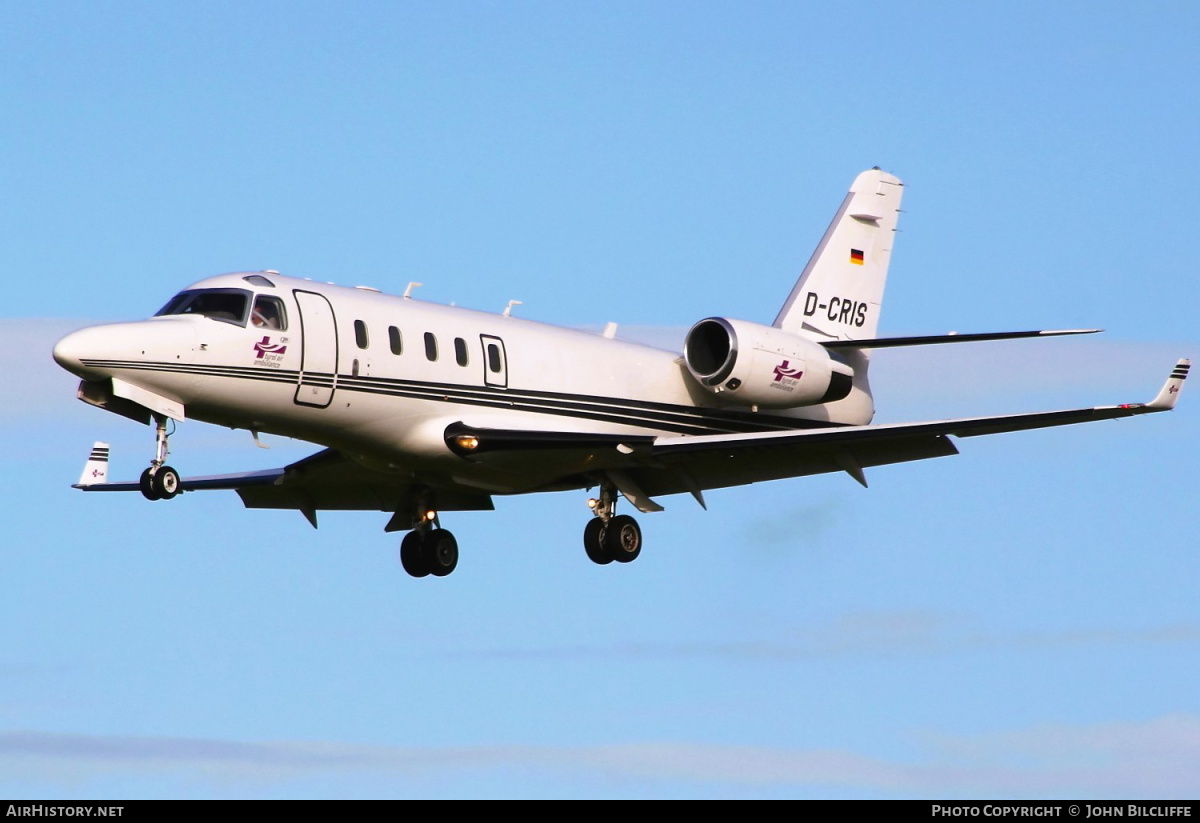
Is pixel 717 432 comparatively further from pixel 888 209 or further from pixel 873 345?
pixel 888 209

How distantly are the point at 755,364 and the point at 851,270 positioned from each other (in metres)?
4.89

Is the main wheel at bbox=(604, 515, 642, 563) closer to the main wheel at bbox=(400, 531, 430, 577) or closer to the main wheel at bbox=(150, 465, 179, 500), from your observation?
the main wheel at bbox=(400, 531, 430, 577)

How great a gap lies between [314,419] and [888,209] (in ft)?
42.8

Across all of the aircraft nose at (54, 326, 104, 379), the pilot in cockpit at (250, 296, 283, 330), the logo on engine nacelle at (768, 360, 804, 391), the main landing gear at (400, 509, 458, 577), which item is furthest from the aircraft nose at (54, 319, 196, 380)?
the logo on engine nacelle at (768, 360, 804, 391)

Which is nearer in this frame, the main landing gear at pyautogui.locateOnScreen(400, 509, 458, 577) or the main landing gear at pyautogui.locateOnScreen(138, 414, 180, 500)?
the main landing gear at pyautogui.locateOnScreen(138, 414, 180, 500)

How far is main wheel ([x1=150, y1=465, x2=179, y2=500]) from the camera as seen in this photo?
77.9 ft

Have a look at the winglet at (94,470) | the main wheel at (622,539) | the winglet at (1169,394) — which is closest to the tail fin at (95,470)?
the winglet at (94,470)

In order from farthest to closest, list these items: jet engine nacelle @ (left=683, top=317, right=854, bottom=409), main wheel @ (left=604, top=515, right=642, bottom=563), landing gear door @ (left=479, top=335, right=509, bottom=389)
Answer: jet engine nacelle @ (left=683, top=317, right=854, bottom=409) → main wheel @ (left=604, top=515, right=642, bottom=563) → landing gear door @ (left=479, top=335, right=509, bottom=389)

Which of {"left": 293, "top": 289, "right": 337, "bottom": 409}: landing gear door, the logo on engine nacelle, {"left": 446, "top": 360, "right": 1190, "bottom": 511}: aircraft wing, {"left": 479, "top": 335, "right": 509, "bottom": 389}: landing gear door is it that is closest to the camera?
{"left": 293, "top": 289, "right": 337, "bottom": 409}: landing gear door

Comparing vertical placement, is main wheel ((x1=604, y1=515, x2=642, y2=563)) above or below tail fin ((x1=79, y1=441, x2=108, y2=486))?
below

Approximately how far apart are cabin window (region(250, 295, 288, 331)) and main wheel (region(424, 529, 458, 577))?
5.62 m

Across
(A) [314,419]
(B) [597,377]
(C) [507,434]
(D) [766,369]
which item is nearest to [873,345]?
(D) [766,369]

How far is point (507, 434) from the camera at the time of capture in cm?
2691
